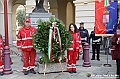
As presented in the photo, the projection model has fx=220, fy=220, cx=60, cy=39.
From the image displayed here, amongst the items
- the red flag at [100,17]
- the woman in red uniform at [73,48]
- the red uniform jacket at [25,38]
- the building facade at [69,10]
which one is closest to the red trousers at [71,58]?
the woman in red uniform at [73,48]

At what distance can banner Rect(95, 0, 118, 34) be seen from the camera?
9053mm

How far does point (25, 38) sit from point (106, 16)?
3.66m

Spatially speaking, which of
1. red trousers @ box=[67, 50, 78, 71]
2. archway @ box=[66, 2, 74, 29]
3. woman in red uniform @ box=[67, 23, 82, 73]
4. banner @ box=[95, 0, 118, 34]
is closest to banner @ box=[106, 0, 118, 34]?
banner @ box=[95, 0, 118, 34]

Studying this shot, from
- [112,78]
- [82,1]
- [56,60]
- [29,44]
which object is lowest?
[112,78]

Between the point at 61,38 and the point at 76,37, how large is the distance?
22.2 inches

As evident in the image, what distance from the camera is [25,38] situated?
24.8 ft

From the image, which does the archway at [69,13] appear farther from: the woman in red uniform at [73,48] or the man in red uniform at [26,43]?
the man in red uniform at [26,43]

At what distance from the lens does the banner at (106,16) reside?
905cm

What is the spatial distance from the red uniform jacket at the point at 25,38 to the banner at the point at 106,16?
3.18 meters

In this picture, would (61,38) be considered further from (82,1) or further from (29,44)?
(82,1)

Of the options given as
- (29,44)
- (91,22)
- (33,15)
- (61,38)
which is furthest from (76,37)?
(91,22)

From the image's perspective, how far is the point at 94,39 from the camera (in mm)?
10562

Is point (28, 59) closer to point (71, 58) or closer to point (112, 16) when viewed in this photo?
point (71, 58)

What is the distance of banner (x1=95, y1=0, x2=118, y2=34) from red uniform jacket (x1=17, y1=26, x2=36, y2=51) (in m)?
3.18
